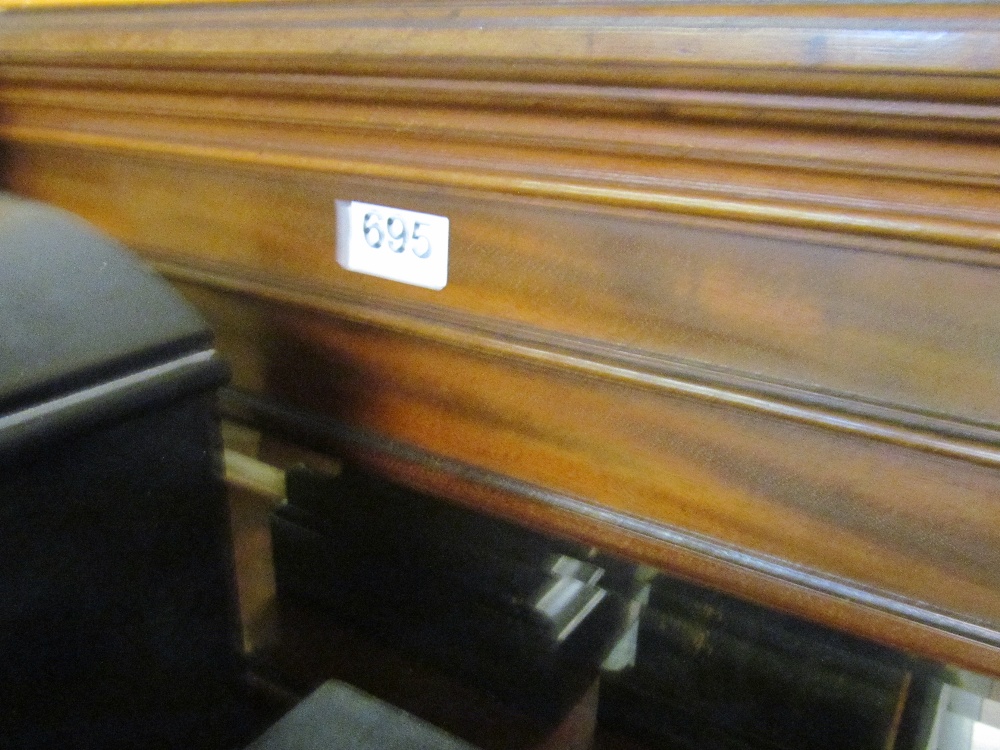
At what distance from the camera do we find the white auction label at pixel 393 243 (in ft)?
2.64

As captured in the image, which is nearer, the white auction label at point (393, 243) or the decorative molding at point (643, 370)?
the decorative molding at point (643, 370)

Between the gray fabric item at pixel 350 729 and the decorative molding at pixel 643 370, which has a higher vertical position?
the decorative molding at pixel 643 370

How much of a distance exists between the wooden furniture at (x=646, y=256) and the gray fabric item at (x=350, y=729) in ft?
0.76

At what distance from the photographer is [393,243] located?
2.71 feet

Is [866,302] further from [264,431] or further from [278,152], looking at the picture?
[264,431]

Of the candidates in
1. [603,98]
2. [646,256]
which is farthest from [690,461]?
[603,98]

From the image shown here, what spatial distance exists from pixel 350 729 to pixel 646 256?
51 cm

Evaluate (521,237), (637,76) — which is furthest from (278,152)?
(637,76)

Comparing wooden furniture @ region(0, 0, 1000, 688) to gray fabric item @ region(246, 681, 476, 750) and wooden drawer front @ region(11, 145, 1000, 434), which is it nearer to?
wooden drawer front @ region(11, 145, 1000, 434)

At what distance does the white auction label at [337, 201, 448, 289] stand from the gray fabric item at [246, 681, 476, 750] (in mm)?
423

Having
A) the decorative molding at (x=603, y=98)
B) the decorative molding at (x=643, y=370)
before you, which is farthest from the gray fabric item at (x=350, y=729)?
the decorative molding at (x=603, y=98)

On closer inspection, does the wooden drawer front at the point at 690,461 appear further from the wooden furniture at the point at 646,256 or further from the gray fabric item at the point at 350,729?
the gray fabric item at the point at 350,729

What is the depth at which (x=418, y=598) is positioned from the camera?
982 mm

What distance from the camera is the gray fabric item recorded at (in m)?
0.71
